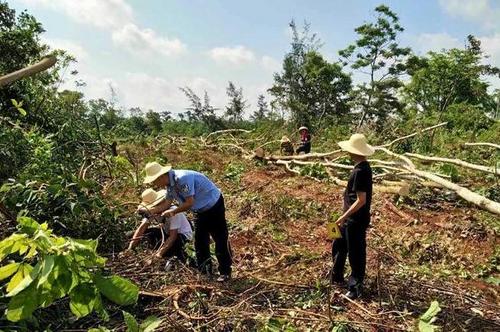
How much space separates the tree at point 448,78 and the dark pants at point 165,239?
21372 mm

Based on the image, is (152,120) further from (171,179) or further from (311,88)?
(171,179)

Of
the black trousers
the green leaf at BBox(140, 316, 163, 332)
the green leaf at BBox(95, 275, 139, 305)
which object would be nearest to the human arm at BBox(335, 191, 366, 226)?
the black trousers

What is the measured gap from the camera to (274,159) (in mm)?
11578

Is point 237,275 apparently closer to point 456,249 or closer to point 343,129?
point 456,249

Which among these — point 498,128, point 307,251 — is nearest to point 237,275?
point 307,251

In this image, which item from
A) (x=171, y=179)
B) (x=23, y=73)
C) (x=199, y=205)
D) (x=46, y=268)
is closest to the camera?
(x=46, y=268)

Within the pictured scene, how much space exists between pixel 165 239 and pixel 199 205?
59 cm

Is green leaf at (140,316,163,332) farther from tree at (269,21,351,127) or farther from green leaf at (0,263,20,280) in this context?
tree at (269,21,351,127)

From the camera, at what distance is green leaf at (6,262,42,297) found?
1.45 metres

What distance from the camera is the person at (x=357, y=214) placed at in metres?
4.27

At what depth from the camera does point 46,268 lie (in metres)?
1.46

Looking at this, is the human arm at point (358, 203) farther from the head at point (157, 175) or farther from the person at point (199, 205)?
the head at point (157, 175)

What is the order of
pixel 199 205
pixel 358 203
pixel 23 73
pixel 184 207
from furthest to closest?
pixel 199 205, pixel 184 207, pixel 358 203, pixel 23 73

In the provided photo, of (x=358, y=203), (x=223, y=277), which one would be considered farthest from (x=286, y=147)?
(x=358, y=203)
